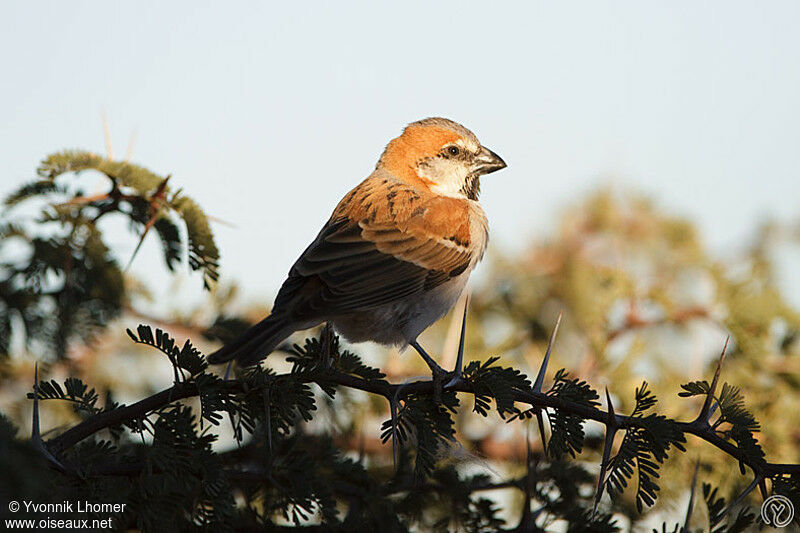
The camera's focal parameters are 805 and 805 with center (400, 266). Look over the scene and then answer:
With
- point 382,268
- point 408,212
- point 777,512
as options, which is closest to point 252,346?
point 382,268

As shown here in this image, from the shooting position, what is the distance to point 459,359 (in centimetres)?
278

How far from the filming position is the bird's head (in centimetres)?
533

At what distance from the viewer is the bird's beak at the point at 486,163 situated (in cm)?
539

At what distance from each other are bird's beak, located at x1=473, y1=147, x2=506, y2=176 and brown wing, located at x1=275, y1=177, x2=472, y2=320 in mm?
610

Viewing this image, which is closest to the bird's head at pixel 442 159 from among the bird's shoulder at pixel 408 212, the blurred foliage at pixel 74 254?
the bird's shoulder at pixel 408 212

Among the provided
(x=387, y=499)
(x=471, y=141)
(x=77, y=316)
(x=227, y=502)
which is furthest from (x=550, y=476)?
(x=471, y=141)

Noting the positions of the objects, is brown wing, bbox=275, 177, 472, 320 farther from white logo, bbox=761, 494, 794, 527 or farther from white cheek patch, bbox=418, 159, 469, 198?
white logo, bbox=761, 494, 794, 527

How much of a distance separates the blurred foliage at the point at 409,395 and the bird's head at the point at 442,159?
2.25 ft

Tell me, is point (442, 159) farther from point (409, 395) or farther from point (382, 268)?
point (409, 395)

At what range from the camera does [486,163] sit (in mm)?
5402

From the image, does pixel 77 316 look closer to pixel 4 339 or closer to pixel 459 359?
pixel 4 339

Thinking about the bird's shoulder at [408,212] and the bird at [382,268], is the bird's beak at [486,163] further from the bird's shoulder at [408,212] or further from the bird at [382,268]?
the bird's shoulder at [408,212]

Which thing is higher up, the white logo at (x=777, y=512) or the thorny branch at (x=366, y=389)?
the thorny branch at (x=366, y=389)

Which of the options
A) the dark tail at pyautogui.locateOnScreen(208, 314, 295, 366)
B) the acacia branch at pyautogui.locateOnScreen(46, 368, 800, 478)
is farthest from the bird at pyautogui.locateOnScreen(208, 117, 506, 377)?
the acacia branch at pyautogui.locateOnScreen(46, 368, 800, 478)
